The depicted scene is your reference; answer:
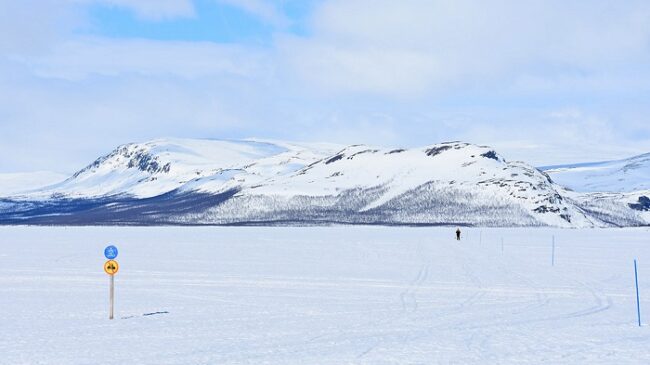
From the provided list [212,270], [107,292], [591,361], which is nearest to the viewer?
[591,361]

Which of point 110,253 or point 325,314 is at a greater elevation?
point 110,253

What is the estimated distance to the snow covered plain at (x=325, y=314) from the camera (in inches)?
618

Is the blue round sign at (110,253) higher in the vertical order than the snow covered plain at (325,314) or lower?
higher

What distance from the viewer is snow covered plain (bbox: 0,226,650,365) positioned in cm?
1570

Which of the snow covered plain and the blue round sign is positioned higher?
the blue round sign

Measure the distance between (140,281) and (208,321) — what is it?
40.2ft

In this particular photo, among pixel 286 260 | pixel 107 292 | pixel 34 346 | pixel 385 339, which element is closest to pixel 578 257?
pixel 286 260

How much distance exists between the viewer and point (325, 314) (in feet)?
71.9

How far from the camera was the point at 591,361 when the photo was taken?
583 inches

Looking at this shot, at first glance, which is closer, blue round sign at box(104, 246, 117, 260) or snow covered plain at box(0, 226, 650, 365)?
snow covered plain at box(0, 226, 650, 365)

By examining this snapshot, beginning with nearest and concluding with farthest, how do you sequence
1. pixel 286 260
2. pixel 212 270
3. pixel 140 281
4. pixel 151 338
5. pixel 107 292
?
pixel 151 338 → pixel 107 292 → pixel 140 281 → pixel 212 270 → pixel 286 260

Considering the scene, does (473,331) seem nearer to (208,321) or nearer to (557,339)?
(557,339)

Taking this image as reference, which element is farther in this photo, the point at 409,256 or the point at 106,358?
the point at 409,256

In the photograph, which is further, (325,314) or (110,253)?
(325,314)
